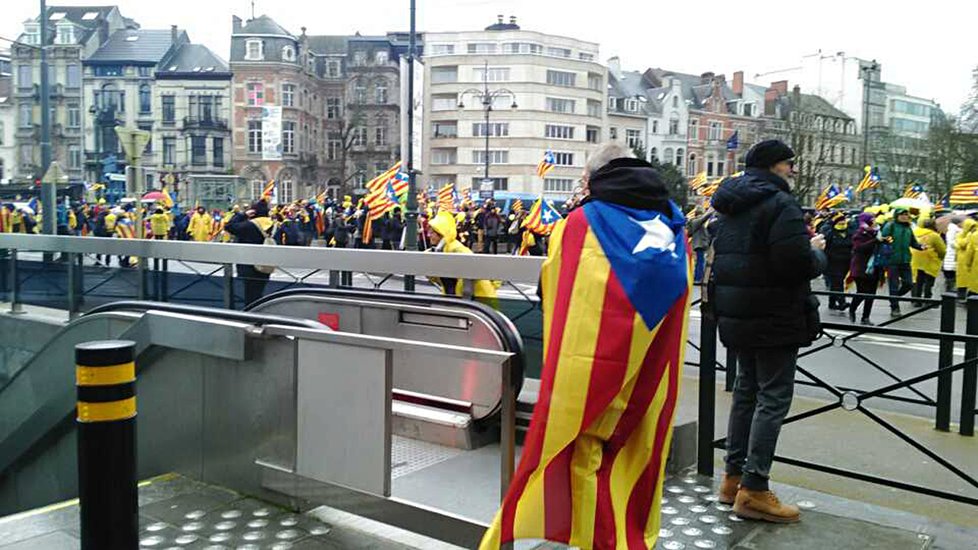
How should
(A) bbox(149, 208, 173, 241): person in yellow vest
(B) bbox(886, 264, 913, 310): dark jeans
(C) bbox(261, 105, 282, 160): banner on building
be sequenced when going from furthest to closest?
(C) bbox(261, 105, 282, 160): banner on building → (A) bbox(149, 208, 173, 241): person in yellow vest → (B) bbox(886, 264, 913, 310): dark jeans

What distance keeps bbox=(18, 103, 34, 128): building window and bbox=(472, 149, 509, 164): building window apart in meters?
45.7

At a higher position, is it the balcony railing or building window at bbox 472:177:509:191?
the balcony railing

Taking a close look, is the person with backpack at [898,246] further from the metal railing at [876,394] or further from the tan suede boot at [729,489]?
the tan suede boot at [729,489]

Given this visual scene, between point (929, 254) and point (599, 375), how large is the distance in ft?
55.8

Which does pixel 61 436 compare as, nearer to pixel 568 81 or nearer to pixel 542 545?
pixel 542 545

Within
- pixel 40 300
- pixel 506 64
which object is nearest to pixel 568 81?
pixel 506 64

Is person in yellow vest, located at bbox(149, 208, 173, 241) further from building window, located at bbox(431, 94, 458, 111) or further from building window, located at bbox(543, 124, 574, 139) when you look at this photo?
building window, located at bbox(431, 94, 458, 111)

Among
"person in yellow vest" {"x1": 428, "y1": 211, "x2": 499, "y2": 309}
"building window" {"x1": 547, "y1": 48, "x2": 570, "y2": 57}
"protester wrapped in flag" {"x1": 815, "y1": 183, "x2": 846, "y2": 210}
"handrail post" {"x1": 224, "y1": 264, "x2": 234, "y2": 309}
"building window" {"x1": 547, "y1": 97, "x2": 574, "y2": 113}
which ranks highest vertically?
"building window" {"x1": 547, "y1": 48, "x2": 570, "y2": 57}

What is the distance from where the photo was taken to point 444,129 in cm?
9506

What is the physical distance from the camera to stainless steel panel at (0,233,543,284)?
6.56 meters

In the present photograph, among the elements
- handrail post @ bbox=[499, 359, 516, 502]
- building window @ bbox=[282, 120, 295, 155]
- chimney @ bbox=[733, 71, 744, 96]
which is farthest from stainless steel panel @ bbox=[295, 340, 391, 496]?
chimney @ bbox=[733, 71, 744, 96]

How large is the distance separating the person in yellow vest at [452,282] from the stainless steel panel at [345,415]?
9.75ft

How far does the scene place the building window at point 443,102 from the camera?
95688 millimetres

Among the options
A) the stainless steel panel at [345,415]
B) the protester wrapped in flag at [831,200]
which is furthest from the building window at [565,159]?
the stainless steel panel at [345,415]
